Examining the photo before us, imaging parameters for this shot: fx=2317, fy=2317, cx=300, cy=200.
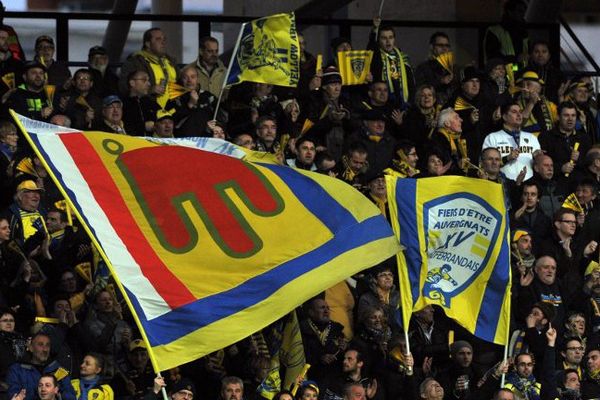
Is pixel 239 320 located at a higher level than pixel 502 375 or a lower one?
higher

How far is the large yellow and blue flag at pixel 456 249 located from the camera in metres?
21.7

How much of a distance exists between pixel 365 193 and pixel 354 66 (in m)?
2.37

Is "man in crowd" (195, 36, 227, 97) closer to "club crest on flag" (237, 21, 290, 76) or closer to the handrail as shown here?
"club crest on flag" (237, 21, 290, 76)

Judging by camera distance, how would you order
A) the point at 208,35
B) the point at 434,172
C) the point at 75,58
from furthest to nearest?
1. the point at 75,58
2. the point at 208,35
3. the point at 434,172

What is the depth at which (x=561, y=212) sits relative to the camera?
24.1 metres

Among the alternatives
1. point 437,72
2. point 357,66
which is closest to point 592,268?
point 437,72

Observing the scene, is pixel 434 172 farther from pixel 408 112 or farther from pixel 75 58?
pixel 75 58

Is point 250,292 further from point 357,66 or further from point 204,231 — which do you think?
point 357,66

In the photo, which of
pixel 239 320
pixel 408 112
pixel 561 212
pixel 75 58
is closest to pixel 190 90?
pixel 408 112

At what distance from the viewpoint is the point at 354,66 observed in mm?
25219

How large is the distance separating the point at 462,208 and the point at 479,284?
74cm

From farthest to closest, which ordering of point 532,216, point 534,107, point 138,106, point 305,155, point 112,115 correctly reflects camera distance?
1. point 534,107
2. point 532,216
3. point 138,106
4. point 305,155
5. point 112,115

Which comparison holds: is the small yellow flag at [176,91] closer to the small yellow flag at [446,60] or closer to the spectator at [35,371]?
the small yellow flag at [446,60]

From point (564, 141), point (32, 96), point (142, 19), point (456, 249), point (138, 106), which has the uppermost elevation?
point (142, 19)
